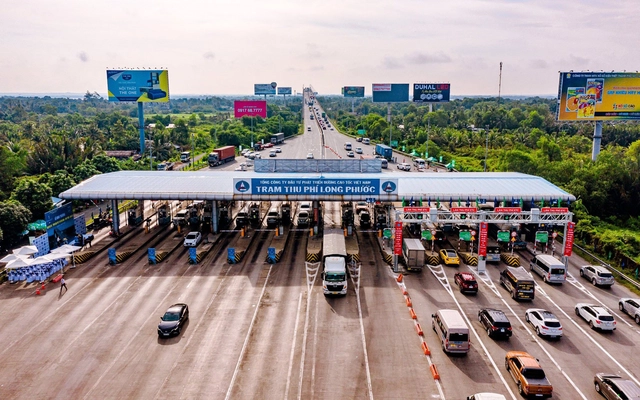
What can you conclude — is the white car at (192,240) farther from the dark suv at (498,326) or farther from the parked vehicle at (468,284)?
the dark suv at (498,326)

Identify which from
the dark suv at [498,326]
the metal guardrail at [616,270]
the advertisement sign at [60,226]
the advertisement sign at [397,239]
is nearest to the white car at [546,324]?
the dark suv at [498,326]

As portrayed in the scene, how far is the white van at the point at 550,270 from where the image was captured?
124 feet

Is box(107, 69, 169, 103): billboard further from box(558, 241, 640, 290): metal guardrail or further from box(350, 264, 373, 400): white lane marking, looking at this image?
box(558, 241, 640, 290): metal guardrail

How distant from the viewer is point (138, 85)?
8575 centimetres

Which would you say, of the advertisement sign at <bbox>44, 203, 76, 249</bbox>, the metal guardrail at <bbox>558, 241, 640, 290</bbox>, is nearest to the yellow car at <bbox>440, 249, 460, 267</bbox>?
the metal guardrail at <bbox>558, 241, 640, 290</bbox>

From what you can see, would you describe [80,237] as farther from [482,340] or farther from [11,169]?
[482,340]

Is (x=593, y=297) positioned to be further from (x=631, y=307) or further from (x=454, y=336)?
(x=454, y=336)

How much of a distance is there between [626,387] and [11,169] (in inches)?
2837

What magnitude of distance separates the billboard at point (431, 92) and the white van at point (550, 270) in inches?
4404

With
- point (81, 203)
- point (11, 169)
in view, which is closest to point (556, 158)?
point (81, 203)

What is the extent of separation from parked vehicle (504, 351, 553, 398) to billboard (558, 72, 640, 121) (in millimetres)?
56204

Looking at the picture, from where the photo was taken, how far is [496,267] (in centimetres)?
4178

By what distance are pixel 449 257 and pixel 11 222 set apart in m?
42.8

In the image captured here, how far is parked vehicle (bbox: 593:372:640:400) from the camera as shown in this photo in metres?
21.3
